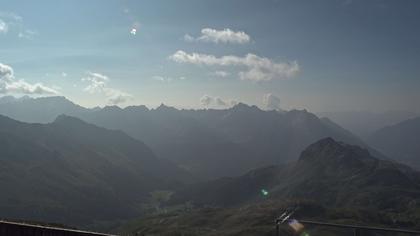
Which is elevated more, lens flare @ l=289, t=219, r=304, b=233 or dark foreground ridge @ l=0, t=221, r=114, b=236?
dark foreground ridge @ l=0, t=221, r=114, b=236

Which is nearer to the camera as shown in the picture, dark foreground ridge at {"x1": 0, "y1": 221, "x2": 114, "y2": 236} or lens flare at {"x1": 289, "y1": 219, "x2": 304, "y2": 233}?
dark foreground ridge at {"x1": 0, "y1": 221, "x2": 114, "y2": 236}

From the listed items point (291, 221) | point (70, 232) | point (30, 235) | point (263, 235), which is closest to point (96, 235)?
point (70, 232)

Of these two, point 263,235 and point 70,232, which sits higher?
point 70,232

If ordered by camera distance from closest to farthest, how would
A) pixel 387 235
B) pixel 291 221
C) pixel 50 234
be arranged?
1. pixel 50 234
2. pixel 291 221
3. pixel 387 235

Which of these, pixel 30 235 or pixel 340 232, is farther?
pixel 340 232

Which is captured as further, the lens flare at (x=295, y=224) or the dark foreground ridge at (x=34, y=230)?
the lens flare at (x=295, y=224)

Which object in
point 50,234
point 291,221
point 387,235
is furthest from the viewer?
point 387,235

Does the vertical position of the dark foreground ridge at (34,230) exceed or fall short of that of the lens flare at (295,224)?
it exceeds it

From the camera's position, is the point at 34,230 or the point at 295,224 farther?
the point at 295,224

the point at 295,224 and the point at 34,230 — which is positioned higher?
the point at 34,230

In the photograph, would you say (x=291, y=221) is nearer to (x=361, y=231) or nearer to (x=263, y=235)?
(x=361, y=231)
